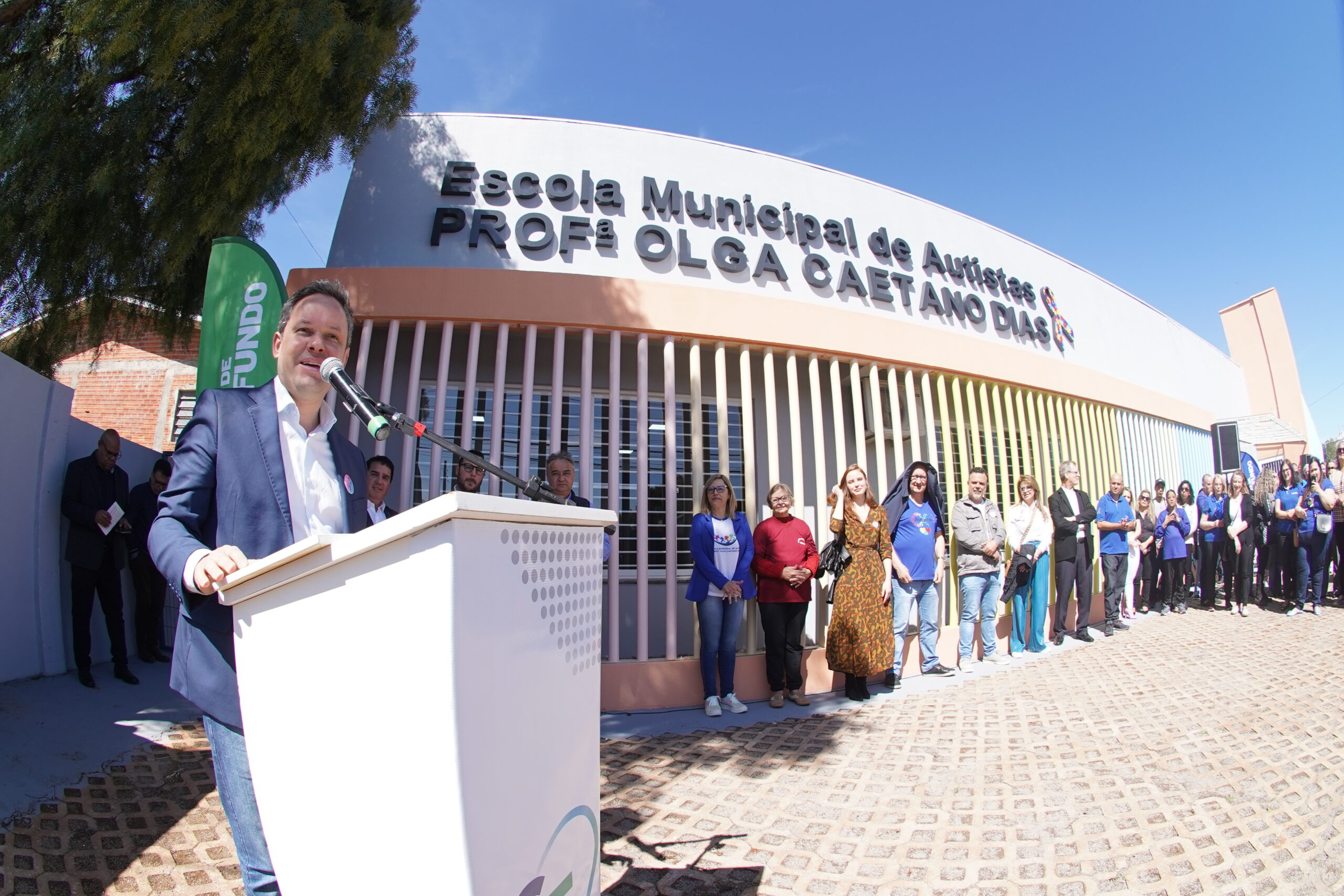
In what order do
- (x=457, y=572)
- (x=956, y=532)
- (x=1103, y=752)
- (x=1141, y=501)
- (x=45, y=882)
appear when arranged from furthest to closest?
(x=1141, y=501)
(x=956, y=532)
(x=1103, y=752)
(x=45, y=882)
(x=457, y=572)

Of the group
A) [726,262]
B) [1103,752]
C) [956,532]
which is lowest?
[1103,752]

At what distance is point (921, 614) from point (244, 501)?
5870mm

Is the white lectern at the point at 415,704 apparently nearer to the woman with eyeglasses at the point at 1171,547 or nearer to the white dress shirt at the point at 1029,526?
the white dress shirt at the point at 1029,526

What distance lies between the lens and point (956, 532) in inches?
261

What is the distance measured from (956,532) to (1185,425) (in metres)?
7.92

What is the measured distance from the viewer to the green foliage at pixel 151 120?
457 cm

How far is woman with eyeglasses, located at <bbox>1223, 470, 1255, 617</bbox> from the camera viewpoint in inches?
362

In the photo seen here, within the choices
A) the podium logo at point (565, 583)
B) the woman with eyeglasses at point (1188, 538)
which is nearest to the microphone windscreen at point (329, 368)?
the podium logo at point (565, 583)

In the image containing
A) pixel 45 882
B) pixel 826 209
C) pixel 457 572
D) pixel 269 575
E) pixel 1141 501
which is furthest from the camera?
pixel 1141 501

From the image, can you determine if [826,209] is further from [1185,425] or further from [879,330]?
[1185,425]

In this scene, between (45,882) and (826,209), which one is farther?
(826,209)

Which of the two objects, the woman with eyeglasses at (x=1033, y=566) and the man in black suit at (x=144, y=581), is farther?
the woman with eyeglasses at (x=1033, y=566)

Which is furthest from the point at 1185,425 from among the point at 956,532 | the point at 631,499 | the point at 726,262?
the point at 631,499

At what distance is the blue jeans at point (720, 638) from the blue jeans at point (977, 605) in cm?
260
